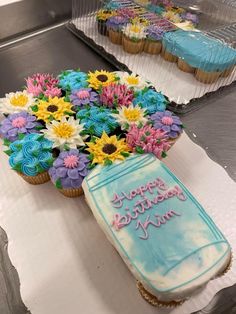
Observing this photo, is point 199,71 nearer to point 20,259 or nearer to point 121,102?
point 121,102

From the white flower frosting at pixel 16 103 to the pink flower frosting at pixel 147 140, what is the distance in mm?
362

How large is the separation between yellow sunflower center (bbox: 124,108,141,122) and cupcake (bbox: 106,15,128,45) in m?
Answer: 0.73

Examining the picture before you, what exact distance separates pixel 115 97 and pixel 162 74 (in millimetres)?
524

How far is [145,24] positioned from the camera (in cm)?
154

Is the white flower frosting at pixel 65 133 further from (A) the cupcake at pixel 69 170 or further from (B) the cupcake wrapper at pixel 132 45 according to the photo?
(B) the cupcake wrapper at pixel 132 45

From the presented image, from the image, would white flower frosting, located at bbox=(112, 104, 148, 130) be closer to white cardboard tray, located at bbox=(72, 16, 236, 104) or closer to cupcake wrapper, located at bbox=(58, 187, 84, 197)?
cupcake wrapper, located at bbox=(58, 187, 84, 197)

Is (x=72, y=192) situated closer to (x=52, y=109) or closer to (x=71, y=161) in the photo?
(x=71, y=161)

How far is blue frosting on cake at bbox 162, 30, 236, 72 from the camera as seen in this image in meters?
1.40

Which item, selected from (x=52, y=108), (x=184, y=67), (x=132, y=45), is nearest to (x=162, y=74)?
(x=184, y=67)

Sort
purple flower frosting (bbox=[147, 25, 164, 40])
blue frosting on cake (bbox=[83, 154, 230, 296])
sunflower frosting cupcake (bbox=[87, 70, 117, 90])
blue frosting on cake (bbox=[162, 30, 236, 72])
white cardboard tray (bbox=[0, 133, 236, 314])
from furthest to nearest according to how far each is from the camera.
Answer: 1. purple flower frosting (bbox=[147, 25, 164, 40])
2. blue frosting on cake (bbox=[162, 30, 236, 72])
3. sunflower frosting cupcake (bbox=[87, 70, 117, 90])
4. white cardboard tray (bbox=[0, 133, 236, 314])
5. blue frosting on cake (bbox=[83, 154, 230, 296])

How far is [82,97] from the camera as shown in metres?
1.09

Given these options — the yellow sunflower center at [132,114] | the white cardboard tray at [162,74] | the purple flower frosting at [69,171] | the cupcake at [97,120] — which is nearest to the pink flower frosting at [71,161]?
the purple flower frosting at [69,171]

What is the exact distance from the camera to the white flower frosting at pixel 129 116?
3.26 feet

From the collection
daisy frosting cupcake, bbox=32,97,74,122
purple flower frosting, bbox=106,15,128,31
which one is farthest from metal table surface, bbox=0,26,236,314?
daisy frosting cupcake, bbox=32,97,74,122
